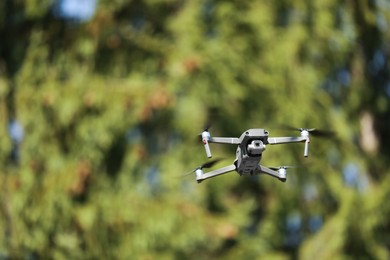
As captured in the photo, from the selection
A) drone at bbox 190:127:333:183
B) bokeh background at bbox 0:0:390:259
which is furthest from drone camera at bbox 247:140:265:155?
bokeh background at bbox 0:0:390:259

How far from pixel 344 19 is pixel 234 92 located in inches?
92.1

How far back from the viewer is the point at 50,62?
9.01 meters

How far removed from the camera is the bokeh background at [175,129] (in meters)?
8.09

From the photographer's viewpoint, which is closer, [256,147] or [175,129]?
[256,147]

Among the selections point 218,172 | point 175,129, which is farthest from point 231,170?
point 175,129

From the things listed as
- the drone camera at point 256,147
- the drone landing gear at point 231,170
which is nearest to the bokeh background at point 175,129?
the drone landing gear at point 231,170

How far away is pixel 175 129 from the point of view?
873 cm

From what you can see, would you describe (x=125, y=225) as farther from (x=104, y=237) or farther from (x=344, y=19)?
(x=344, y=19)

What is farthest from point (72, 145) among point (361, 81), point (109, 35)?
point (361, 81)

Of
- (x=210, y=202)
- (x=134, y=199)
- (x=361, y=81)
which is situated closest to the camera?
(x=134, y=199)

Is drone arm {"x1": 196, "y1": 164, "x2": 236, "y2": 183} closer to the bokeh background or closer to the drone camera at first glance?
the drone camera

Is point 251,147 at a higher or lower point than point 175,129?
lower

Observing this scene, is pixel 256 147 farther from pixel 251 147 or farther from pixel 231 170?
pixel 231 170

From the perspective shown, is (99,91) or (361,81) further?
(361,81)
